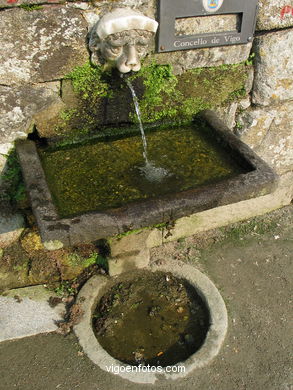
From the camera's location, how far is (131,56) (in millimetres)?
2291

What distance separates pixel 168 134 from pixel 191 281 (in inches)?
50.9

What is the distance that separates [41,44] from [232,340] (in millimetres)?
2573

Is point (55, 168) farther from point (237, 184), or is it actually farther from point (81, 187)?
point (237, 184)

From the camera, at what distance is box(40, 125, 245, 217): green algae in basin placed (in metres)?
2.32

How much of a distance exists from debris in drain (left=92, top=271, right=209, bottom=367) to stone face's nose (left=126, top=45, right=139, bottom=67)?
6.09ft

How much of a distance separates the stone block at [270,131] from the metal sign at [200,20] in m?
0.72

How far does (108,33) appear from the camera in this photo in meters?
2.21

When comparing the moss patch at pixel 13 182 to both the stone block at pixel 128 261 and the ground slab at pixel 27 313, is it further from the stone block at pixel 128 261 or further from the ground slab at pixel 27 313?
the stone block at pixel 128 261

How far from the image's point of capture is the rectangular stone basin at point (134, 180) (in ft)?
6.48

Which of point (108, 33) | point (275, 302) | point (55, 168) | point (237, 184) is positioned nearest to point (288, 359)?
point (275, 302)

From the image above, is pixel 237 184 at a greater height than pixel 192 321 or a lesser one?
greater

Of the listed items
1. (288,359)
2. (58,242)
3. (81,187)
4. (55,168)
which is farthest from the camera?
(288,359)

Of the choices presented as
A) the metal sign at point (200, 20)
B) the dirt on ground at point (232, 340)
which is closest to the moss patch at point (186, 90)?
the metal sign at point (200, 20)

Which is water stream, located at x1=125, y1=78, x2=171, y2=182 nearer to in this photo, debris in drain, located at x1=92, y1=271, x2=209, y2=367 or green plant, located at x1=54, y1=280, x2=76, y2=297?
debris in drain, located at x1=92, y1=271, x2=209, y2=367
